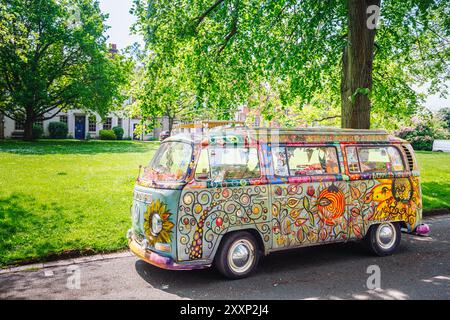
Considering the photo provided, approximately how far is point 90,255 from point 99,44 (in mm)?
34184

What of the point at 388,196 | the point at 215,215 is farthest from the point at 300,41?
the point at 215,215

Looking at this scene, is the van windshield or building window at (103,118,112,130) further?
building window at (103,118,112,130)

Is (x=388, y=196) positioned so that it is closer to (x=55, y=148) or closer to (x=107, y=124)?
(x=55, y=148)

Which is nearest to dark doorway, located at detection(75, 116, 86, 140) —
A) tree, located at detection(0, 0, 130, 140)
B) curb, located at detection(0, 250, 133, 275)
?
tree, located at detection(0, 0, 130, 140)

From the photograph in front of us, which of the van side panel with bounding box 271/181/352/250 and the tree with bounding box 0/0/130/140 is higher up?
the tree with bounding box 0/0/130/140

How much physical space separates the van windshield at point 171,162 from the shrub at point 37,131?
41519 mm

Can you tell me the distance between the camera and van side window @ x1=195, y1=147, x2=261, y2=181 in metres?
5.89

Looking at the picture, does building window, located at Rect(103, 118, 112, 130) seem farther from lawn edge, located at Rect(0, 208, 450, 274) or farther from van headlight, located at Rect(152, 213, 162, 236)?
van headlight, located at Rect(152, 213, 162, 236)

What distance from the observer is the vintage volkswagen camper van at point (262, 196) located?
5.71 metres

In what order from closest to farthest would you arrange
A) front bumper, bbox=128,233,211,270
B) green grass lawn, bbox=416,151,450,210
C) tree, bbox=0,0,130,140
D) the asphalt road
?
the asphalt road, front bumper, bbox=128,233,211,270, green grass lawn, bbox=416,151,450,210, tree, bbox=0,0,130,140

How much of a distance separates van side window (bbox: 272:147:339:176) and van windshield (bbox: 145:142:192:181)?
1494 millimetres

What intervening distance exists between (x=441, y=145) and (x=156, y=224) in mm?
47859
